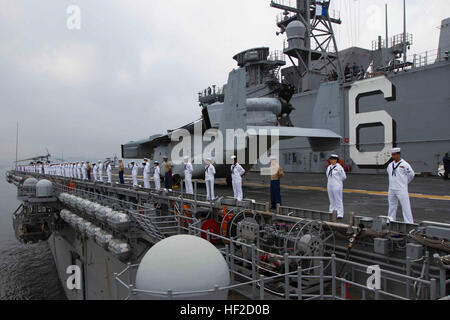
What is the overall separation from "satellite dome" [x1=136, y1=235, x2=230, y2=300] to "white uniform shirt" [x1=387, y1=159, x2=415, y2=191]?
16.1 feet

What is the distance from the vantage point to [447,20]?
Result: 70.8ft

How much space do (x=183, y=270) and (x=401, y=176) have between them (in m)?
5.48

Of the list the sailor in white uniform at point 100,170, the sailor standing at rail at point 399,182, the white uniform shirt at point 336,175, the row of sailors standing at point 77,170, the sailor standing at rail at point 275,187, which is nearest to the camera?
the sailor standing at rail at point 399,182

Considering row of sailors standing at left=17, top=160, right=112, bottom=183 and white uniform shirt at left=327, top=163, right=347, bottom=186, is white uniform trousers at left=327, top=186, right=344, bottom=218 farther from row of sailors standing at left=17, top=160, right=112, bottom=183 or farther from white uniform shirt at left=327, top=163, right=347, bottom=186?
row of sailors standing at left=17, top=160, right=112, bottom=183

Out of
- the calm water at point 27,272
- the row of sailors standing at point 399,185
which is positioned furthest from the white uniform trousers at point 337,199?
the calm water at point 27,272

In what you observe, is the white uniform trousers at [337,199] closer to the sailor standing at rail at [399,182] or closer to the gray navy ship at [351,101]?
the sailor standing at rail at [399,182]

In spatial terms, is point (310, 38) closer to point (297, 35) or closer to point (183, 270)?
point (297, 35)

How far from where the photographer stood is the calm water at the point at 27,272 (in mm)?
17703

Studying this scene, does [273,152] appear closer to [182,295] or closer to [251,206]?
[251,206]

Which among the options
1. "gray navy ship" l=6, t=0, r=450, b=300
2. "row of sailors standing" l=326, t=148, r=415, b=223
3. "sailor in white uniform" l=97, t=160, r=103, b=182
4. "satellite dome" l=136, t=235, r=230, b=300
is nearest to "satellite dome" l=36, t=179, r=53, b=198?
"gray navy ship" l=6, t=0, r=450, b=300

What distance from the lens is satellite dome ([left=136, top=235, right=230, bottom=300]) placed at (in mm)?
3408

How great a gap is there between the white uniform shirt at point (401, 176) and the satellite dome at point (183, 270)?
491 cm

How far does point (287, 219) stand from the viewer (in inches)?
286

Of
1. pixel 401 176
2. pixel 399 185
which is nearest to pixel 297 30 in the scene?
pixel 401 176
